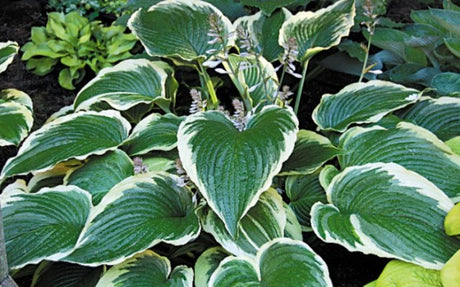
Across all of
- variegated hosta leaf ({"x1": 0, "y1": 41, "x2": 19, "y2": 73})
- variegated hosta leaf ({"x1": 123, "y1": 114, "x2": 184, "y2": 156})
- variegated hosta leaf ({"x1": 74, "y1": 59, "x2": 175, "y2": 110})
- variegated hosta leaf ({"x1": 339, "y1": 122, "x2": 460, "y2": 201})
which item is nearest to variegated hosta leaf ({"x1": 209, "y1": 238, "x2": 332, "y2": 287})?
variegated hosta leaf ({"x1": 339, "y1": 122, "x2": 460, "y2": 201})

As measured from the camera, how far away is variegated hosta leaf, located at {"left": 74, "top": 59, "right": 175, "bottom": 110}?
177cm

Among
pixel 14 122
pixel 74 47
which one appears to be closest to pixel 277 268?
A: pixel 14 122

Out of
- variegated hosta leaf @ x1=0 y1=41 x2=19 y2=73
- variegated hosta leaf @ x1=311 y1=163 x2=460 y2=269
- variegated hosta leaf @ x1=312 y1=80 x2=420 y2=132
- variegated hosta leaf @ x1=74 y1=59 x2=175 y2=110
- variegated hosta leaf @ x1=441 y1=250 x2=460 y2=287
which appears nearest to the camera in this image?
variegated hosta leaf @ x1=441 y1=250 x2=460 y2=287

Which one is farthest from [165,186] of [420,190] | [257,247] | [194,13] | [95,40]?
[95,40]

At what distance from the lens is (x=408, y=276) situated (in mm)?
1228

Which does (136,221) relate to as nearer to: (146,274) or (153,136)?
(146,274)

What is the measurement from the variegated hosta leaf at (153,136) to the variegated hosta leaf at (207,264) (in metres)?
0.35

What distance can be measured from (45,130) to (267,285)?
0.84 metres

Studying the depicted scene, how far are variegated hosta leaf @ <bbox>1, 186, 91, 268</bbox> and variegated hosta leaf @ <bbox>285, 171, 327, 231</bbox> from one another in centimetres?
56

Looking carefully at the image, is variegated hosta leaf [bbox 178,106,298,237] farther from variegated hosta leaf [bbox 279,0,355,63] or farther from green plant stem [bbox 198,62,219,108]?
variegated hosta leaf [bbox 279,0,355,63]

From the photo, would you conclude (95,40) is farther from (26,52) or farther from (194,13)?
(194,13)

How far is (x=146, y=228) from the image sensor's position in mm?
1302

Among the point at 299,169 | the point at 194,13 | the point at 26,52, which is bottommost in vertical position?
the point at 26,52

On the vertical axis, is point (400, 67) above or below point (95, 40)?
above
